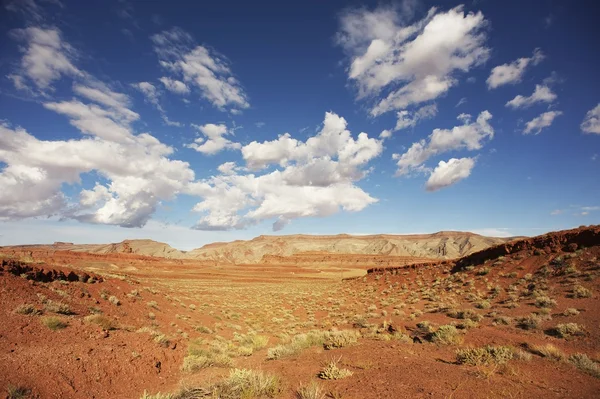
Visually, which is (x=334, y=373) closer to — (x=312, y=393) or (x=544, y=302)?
(x=312, y=393)

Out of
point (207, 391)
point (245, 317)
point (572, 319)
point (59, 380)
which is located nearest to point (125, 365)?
point (59, 380)

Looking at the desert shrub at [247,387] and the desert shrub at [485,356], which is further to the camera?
the desert shrub at [485,356]

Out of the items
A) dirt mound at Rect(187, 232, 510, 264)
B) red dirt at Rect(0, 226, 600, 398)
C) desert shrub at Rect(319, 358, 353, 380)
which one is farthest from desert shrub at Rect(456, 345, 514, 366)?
dirt mound at Rect(187, 232, 510, 264)

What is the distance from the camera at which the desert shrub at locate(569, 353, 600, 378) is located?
249 inches

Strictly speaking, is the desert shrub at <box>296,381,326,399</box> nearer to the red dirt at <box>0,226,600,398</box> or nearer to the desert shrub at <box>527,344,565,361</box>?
the red dirt at <box>0,226,600,398</box>

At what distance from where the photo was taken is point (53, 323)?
8.27 meters

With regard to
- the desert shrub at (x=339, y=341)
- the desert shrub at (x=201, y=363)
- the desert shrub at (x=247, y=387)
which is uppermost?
the desert shrub at (x=247, y=387)

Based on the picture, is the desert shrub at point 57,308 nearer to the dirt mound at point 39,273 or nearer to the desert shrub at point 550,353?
the dirt mound at point 39,273

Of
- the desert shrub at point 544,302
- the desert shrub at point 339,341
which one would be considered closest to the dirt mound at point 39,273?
the desert shrub at point 339,341

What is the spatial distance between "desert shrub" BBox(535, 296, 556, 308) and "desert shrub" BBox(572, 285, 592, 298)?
3.28ft

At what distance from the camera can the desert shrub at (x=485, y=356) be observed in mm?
6844

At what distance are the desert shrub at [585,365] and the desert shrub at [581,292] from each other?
8.86 metres

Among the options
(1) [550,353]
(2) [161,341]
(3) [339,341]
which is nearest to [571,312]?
(1) [550,353]

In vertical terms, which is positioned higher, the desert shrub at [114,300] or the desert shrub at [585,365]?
the desert shrub at [114,300]
